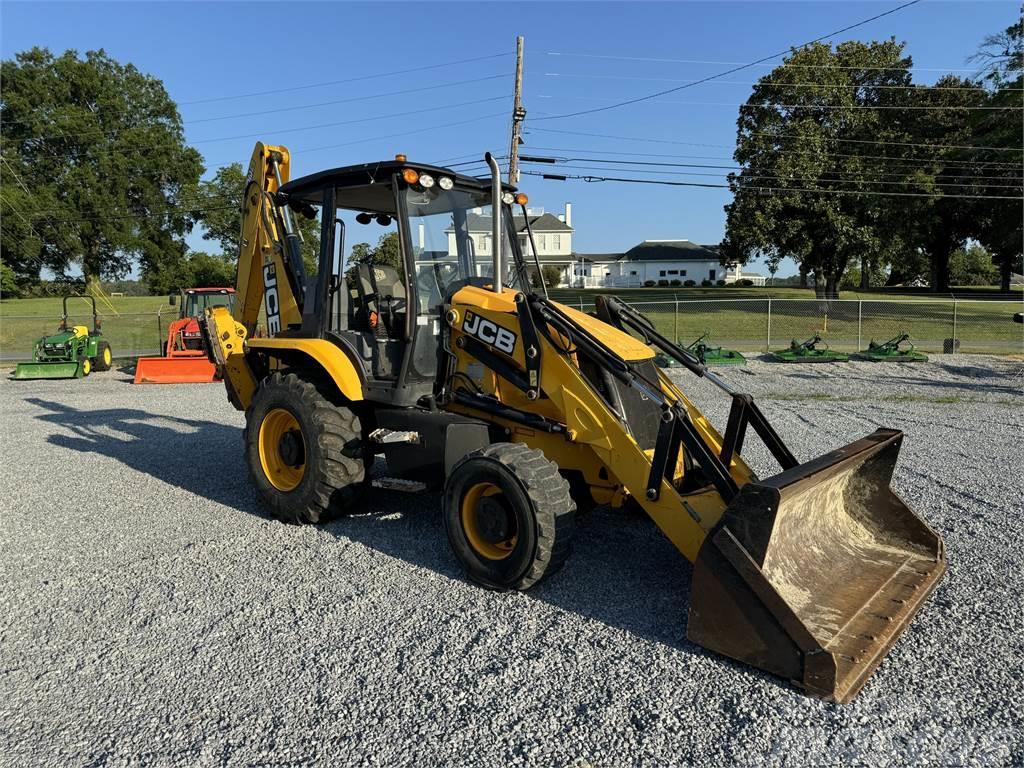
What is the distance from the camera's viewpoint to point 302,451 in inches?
224

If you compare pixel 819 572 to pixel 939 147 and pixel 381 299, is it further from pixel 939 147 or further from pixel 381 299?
pixel 939 147

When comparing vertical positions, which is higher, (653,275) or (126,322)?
(653,275)

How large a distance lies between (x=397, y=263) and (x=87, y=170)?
54.8 metres

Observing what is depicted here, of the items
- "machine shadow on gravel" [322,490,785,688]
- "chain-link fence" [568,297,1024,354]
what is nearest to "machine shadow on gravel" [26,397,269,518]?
"machine shadow on gravel" [322,490,785,688]

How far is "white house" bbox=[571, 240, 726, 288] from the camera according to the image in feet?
253

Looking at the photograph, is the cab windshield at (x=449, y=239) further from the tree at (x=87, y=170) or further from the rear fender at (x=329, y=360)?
the tree at (x=87, y=170)

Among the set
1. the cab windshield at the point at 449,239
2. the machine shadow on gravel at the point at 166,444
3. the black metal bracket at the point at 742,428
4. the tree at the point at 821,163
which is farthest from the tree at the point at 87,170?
the black metal bracket at the point at 742,428

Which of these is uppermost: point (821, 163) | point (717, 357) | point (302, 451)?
point (821, 163)

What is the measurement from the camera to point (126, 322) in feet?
81.1

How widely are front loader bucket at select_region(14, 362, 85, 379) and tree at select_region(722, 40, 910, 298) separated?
22.9 m

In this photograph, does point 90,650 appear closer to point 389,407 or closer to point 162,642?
point 162,642

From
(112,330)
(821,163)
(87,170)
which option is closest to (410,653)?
(112,330)

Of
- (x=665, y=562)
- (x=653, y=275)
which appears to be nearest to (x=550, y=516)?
(x=665, y=562)

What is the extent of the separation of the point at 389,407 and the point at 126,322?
23323 mm
